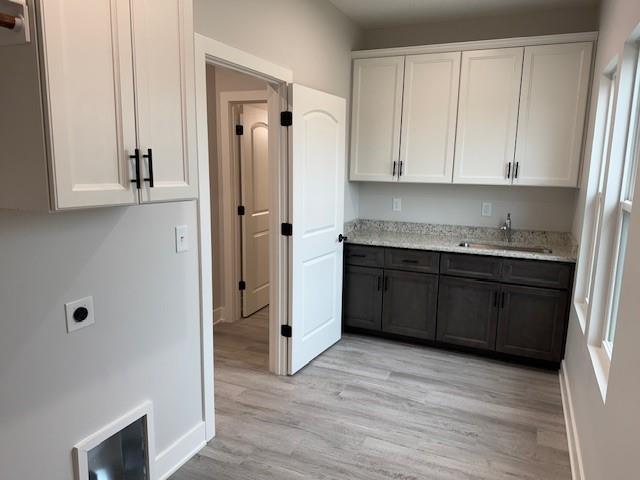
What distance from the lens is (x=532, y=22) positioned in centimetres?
364

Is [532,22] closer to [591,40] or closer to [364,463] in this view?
[591,40]

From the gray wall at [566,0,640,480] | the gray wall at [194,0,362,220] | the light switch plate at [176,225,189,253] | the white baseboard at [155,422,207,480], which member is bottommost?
the white baseboard at [155,422,207,480]

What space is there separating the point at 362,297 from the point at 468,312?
894 millimetres

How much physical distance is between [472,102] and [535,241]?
1.29m

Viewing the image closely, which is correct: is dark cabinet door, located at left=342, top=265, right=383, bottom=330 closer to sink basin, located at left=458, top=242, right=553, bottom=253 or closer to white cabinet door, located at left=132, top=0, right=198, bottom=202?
sink basin, located at left=458, top=242, right=553, bottom=253

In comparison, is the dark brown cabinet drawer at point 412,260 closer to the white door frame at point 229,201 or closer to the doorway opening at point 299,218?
the doorway opening at point 299,218

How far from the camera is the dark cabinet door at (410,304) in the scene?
368 cm

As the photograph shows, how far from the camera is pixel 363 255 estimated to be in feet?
12.7

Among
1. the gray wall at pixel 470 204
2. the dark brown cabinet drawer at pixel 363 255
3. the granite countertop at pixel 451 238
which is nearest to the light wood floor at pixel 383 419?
the dark brown cabinet drawer at pixel 363 255

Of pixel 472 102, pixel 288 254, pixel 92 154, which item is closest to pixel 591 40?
pixel 472 102

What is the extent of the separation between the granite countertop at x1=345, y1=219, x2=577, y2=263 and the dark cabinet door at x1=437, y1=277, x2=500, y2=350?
28 centimetres

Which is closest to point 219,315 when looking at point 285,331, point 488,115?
point 285,331

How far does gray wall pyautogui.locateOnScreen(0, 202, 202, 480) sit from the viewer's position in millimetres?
1429

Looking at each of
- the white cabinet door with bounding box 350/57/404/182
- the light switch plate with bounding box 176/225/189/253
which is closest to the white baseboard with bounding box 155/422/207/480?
the light switch plate with bounding box 176/225/189/253
